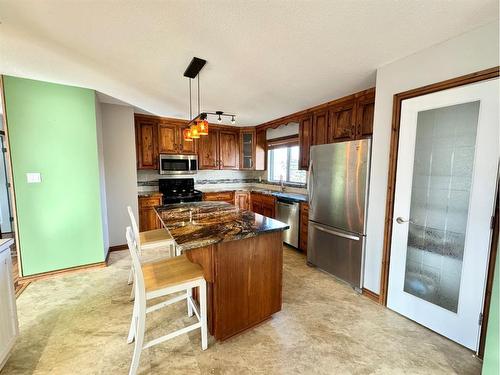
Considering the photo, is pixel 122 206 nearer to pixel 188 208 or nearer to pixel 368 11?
pixel 188 208

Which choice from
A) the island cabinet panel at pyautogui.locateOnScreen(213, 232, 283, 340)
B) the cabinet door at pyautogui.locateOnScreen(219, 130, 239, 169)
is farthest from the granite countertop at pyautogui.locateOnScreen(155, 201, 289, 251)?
the cabinet door at pyautogui.locateOnScreen(219, 130, 239, 169)

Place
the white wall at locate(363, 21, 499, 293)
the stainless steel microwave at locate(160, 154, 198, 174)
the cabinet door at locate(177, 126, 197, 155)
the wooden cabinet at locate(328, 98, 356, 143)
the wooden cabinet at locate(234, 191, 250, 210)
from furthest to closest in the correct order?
the wooden cabinet at locate(234, 191, 250, 210), the cabinet door at locate(177, 126, 197, 155), the stainless steel microwave at locate(160, 154, 198, 174), the wooden cabinet at locate(328, 98, 356, 143), the white wall at locate(363, 21, 499, 293)

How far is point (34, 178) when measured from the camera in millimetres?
2643

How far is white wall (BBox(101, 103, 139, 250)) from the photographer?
3475 mm

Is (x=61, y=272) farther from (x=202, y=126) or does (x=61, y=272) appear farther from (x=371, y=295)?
(x=371, y=295)

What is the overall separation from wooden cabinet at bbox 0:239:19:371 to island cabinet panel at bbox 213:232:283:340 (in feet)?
4.65

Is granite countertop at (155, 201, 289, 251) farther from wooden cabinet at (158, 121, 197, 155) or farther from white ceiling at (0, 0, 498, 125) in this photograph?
wooden cabinet at (158, 121, 197, 155)

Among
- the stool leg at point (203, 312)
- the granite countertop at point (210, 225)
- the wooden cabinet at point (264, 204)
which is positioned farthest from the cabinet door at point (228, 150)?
the stool leg at point (203, 312)

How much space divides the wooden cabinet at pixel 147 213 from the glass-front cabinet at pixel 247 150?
2.10 metres

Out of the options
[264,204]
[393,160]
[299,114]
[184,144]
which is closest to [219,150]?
[184,144]

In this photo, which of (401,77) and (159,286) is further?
(401,77)

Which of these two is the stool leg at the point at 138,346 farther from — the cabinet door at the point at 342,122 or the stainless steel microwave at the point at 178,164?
the stainless steel microwave at the point at 178,164

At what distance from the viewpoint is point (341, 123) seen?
3.08 meters

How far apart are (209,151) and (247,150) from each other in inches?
36.5
